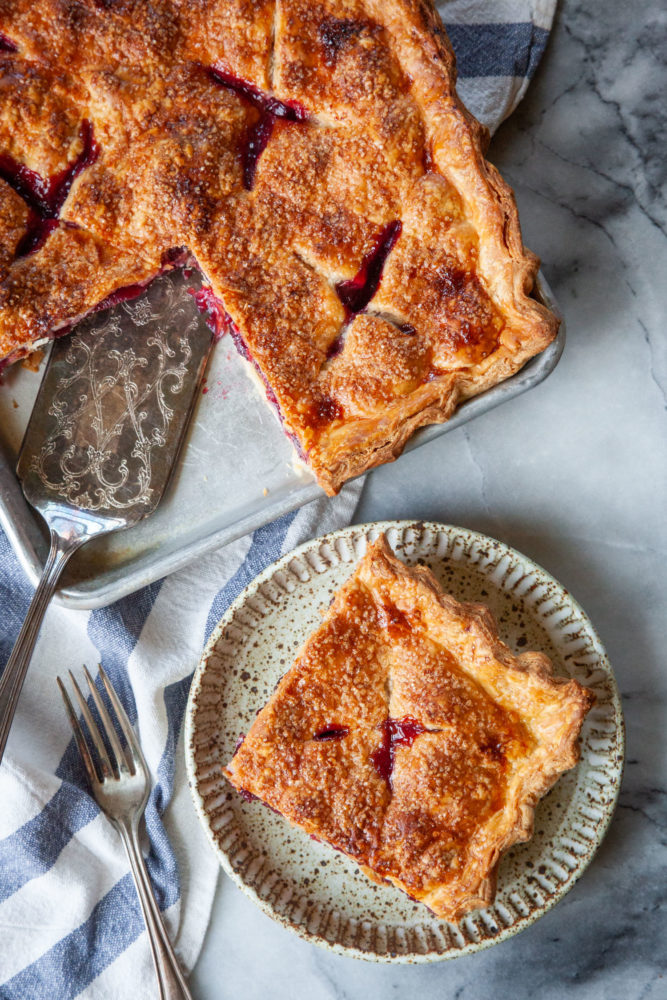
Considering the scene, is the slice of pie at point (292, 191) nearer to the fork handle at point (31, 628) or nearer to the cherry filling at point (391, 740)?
the fork handle at point (31, 628)

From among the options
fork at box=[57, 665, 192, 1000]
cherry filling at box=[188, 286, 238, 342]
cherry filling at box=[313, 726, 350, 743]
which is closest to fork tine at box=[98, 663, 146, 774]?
fork at box=[57, 665, 192, 1000]

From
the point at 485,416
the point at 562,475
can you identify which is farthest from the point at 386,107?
the point at 562,475

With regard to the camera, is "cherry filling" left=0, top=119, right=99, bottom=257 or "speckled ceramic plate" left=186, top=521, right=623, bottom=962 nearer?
"cherry filling" left=0, top=119, right=99, bottom=257

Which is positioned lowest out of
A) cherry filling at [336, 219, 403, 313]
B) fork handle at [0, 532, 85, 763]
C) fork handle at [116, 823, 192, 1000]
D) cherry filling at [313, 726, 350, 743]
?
fork handle at [116, 823, 192, 1000]

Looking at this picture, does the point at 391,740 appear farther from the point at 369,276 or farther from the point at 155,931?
the point at 369,276

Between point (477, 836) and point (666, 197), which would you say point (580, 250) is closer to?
point (666, 197)

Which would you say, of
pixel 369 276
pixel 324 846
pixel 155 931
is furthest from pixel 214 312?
pixel 155 931

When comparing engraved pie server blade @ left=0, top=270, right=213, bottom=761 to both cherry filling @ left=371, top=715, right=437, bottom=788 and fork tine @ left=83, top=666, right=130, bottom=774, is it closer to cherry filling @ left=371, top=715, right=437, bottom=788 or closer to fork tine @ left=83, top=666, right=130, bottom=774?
fork tine @ left=83, top=666, right=130, bottom=774
